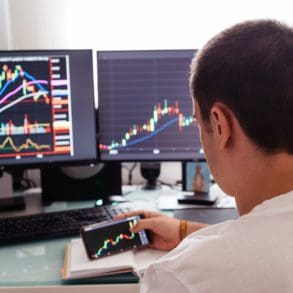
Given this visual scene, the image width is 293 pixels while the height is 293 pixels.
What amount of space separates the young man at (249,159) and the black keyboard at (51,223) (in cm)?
60

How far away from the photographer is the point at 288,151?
A: 751 mm

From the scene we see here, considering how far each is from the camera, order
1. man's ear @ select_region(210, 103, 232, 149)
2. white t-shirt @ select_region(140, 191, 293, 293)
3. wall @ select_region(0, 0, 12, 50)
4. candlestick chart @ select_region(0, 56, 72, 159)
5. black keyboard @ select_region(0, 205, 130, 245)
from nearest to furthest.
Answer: white t-shirt @ select_region(140, 191, 293, 293) < man's ear @ select_region(210, 103, 232, 149) < black keyboard @ select_region(0, 205, 130, 245) < candlestick chart @ select_region(0, 56, 72, 159) < wall @ select_region(0, 0, 12, 50)

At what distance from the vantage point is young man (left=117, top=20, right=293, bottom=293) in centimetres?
69

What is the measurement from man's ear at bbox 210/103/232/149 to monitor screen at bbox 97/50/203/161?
0.81 meters

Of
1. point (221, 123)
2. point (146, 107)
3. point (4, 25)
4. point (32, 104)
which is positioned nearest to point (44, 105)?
point (32, 104)

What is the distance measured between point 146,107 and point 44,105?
13.1 inches

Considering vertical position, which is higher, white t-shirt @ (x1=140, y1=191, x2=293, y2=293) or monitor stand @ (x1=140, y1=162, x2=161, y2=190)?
white t-shirt @ (x1=140, y1=191, x2=293, y2=293)

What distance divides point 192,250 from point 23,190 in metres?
1.19

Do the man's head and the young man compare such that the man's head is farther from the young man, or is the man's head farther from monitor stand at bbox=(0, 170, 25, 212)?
monitor stand at bbox=(0, 170, 25, 212)

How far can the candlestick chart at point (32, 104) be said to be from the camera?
5.07ft

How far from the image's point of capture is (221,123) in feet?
2.56

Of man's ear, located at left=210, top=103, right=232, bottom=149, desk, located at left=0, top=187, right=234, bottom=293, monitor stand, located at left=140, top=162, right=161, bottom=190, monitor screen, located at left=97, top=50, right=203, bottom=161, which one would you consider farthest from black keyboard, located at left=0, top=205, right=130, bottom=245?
man's ear, located at left=210, top=103, right=232, bottom=149

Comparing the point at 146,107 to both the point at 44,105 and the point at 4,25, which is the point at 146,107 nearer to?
the point at 44,105

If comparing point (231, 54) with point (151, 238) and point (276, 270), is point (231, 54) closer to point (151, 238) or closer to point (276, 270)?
point (276, 270)
